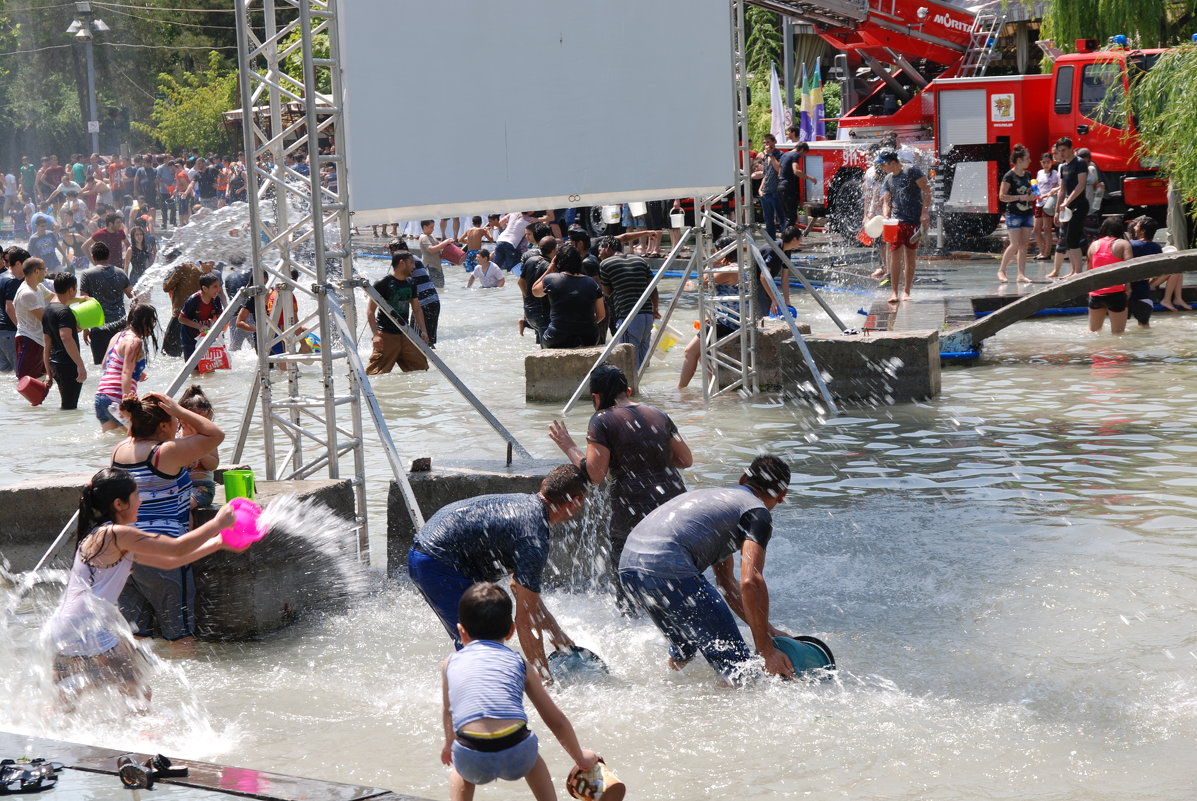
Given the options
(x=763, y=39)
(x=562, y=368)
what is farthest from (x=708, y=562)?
(x=763, y=39)

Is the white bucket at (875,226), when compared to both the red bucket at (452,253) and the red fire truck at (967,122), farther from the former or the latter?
the red bucket at (452,253)

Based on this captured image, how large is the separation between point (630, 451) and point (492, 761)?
3045 mm

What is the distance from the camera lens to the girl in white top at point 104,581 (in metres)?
6.29

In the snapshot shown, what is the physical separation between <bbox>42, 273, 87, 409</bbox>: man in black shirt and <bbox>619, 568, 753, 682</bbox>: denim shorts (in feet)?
30.9

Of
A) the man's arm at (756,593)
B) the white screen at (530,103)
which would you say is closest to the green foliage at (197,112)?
the white screen at (530,103)

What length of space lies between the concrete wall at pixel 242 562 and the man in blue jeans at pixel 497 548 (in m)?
1.76

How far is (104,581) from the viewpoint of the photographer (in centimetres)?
639

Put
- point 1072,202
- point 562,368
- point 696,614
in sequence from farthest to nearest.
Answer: point 1072,202 → point 562,368 → point 696,614

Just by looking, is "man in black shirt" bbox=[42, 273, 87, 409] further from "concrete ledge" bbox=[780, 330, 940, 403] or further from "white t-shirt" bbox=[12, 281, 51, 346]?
"concrete ledge" bbox=[780, 330, 940, 403]

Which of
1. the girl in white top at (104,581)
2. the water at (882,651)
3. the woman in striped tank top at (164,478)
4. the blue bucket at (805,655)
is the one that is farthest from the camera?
the woman in striped tank top at (164,478)

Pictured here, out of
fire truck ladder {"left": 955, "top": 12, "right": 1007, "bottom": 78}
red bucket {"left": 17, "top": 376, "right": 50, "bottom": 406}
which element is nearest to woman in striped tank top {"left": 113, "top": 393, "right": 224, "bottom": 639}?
red bucket {"left": 17, "top": 376, "right": 50, "bottom": 406}

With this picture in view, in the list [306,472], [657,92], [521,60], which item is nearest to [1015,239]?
[657,92]

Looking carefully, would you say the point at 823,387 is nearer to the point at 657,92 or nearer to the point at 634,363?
the point at 634,363

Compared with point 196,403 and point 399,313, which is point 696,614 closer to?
point 196,403
